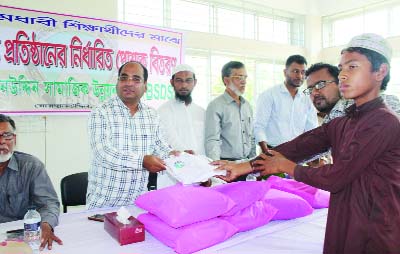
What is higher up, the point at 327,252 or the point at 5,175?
the point at 5,175

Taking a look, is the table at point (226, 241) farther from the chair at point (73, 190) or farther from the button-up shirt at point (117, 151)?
the chair at point (73, 190)

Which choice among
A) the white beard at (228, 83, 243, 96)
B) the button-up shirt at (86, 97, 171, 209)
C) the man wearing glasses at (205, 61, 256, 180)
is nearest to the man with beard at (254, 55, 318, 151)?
the man wearing glasses at (205, 61, 256, 180)

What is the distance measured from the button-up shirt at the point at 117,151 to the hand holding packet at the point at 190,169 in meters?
0.29

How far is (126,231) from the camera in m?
1.56

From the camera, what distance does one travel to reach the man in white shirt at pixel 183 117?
3.59 metres

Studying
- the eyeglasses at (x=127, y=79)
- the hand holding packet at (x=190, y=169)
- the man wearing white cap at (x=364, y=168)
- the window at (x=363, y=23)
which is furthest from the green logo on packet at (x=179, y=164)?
the window at (x=363, y=23)

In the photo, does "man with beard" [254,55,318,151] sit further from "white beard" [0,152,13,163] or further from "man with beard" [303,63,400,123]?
"white beard" [0,152,13,163]

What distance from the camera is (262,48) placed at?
6438 millimetres

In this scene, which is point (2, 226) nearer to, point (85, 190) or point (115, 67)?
point (85, 190)

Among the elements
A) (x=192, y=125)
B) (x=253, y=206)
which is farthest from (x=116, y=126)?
(x=192, y=125)

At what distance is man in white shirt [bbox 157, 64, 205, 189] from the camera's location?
3592 millimetres

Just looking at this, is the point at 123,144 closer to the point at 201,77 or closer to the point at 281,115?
the point at 281,115

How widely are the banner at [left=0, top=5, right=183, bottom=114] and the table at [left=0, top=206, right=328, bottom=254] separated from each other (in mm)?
2308

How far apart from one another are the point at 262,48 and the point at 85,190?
468 centimetres
